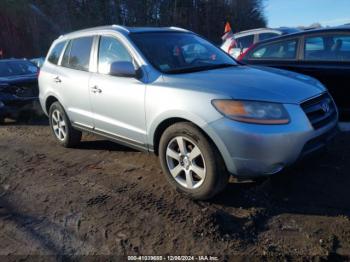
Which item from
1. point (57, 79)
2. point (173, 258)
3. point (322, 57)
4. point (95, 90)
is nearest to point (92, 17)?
point (57, 79)

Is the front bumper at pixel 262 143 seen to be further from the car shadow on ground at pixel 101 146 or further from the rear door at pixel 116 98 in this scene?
the car shadow on ground at pixel 101 146

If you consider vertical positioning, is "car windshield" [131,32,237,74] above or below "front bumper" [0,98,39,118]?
above

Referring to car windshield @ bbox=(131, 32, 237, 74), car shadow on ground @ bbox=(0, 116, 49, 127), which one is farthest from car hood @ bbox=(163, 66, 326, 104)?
car shadow on ground @ bbox=(0, 116, 49, 127)

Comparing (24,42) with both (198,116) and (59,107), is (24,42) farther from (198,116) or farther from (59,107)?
(198,116)

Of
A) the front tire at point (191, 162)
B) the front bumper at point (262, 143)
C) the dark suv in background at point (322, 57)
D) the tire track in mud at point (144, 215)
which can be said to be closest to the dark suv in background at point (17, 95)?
the tire track in mud at point (144, 215)

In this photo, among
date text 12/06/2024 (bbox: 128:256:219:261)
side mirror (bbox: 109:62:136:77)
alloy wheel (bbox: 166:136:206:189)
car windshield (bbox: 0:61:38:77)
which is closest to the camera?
date text 12/06/2024 (bbox: 128:256:219:261)

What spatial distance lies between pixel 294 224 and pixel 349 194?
81 centimetres

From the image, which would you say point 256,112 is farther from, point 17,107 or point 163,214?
point 17,107

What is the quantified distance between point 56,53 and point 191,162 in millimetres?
3351

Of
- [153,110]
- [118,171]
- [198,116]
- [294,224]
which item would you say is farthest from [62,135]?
[294,224]

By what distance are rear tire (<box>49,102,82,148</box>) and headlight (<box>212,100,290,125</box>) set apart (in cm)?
302

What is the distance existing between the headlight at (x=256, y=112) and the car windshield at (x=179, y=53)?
3.12ft

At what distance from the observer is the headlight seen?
3266mm

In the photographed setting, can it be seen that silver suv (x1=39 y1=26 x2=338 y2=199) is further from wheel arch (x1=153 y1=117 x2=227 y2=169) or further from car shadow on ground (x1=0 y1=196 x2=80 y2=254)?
car shadow on ground (x1=0 y1=196 x2=80 y2=254)
